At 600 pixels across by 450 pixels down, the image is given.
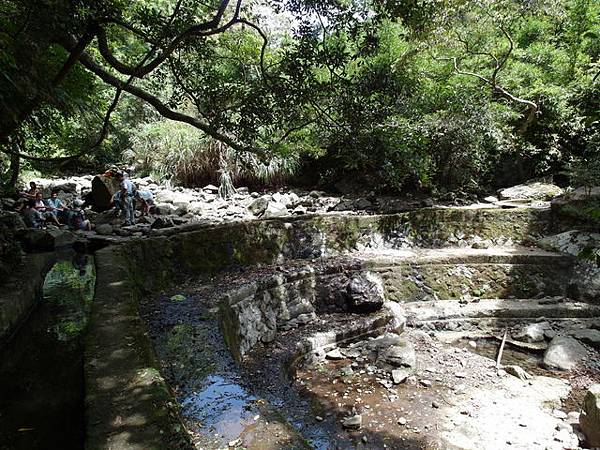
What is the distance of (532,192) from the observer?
9.98 meters

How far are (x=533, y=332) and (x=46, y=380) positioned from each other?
6286mm

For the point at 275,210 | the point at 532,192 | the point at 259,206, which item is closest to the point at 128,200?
the point at 259,206

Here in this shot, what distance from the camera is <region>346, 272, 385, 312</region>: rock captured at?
21.5 ft

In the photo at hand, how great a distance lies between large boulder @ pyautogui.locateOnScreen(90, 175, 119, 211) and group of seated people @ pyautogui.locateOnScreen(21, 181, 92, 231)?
0.92 meters

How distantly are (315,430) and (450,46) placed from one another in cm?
1135

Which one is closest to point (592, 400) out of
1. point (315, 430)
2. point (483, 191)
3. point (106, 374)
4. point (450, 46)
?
point (315, 430)

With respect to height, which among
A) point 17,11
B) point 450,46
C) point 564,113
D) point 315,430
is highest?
point 450,46

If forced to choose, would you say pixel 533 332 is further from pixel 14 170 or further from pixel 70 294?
pixel 14 170

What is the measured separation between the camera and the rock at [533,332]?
6.02 metres

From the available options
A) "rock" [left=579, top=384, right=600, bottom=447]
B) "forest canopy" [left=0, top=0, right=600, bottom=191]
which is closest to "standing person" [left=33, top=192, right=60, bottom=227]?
"forest canopy" [left=0, top=0, right=600, bottom=191]

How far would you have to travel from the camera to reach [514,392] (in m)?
4.84

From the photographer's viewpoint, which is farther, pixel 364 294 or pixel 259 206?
pixel 259 206

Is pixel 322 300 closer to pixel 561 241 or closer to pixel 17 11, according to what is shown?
pixel 561 241

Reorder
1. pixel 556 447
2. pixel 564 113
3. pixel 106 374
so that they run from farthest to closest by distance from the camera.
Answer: pixel 564 113
pixel 556 447
pixel 106 374
